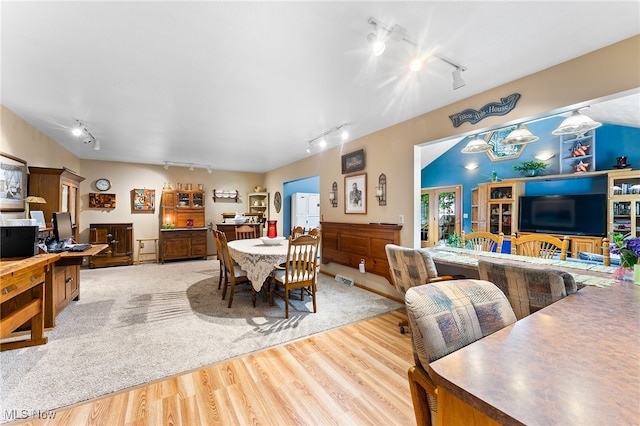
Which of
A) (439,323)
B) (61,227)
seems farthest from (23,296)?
(439,323)

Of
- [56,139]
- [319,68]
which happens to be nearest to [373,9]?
[319,68]

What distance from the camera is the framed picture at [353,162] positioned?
4191 mm

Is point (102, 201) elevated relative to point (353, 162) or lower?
lower

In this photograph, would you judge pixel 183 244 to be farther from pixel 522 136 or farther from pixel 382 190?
pixel 522 136

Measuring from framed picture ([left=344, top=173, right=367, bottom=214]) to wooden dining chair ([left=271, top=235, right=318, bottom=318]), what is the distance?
1399mm

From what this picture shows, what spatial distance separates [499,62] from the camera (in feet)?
6.87

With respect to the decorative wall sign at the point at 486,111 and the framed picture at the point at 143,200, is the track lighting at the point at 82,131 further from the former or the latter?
the decorative wall sign at the point at 486,111

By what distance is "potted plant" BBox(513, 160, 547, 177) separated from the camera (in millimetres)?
5397

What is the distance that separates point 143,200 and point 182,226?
1.11 metres

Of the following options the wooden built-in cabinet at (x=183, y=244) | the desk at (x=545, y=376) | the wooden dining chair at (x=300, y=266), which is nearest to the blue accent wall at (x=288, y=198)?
the wooden built-in cabinet at (x=183, y=244)

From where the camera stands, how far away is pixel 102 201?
19.6 ft

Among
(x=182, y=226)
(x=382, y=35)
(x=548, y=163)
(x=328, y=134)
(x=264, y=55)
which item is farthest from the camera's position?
(x=182, y=226)

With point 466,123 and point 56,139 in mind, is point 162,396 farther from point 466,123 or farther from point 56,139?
point 56,139

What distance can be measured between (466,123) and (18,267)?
4281mm
